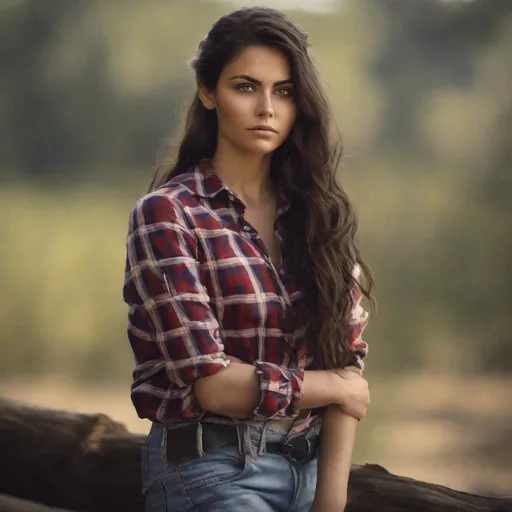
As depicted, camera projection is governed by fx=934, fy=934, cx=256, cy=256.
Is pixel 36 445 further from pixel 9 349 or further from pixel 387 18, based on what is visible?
pixel 387 18

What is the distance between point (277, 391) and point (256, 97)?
0.47 meters

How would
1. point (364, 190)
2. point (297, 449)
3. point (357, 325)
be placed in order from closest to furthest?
point (297, 449) < point (357, 325) < point (364, 190)

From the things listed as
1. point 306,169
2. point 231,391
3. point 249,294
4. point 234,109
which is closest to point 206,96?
point 234,109

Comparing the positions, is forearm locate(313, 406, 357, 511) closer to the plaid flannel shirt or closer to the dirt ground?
the plaid flannel shirt

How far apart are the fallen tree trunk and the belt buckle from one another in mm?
866

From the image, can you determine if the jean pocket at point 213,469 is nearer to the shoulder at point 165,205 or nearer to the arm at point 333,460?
the arm at point 333,460

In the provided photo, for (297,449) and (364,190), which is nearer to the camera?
(297,449)

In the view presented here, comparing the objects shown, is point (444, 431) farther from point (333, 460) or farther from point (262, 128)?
point (262, 128)

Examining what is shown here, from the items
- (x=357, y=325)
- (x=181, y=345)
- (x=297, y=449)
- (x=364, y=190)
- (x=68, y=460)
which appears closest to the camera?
(x=181, y=345)

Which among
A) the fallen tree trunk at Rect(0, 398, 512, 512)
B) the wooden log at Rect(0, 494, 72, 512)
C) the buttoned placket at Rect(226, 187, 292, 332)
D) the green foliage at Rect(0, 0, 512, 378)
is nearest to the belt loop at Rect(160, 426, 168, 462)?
the buttoned placket at Rect(226, 187, 292, 332)

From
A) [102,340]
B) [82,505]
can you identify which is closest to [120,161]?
[102,340]

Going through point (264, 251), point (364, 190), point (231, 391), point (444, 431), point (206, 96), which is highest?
point (364, 190)

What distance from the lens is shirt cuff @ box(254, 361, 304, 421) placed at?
1.37 metres

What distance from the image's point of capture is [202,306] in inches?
54.3
